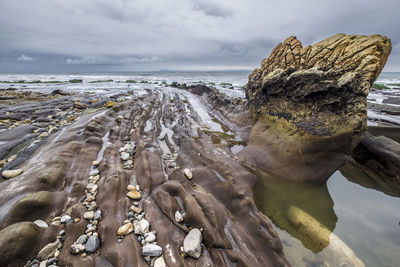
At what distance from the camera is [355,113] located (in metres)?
4.59

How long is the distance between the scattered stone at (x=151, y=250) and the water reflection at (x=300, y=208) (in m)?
2.66

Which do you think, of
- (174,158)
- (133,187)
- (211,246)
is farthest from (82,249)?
(174,158)

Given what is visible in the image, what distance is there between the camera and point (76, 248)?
2326 millimetres

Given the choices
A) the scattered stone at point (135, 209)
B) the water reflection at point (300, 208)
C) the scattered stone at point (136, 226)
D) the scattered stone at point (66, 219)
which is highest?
the scattered stone at point (66, 219)

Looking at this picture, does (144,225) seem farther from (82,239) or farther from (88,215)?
(88,215)

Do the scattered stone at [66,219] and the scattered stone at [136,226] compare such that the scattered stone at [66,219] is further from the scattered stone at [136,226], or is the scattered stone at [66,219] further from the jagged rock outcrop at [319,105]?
the jagged rock outcrop at [319,105]

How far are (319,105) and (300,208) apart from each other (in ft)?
10.00

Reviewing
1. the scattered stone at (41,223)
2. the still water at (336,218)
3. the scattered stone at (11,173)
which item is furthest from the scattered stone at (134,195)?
the still water at (336,218)

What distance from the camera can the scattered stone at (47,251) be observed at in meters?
2.23

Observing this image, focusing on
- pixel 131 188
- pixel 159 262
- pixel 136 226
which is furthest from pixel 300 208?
pixel 131 188

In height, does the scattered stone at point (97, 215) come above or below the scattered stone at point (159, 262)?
above

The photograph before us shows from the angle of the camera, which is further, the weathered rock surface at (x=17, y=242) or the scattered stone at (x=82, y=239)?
the scattered stone at (x=82, y=239)

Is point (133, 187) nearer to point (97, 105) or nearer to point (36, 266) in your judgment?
point (36, 266)

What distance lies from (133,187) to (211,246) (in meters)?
1.99
